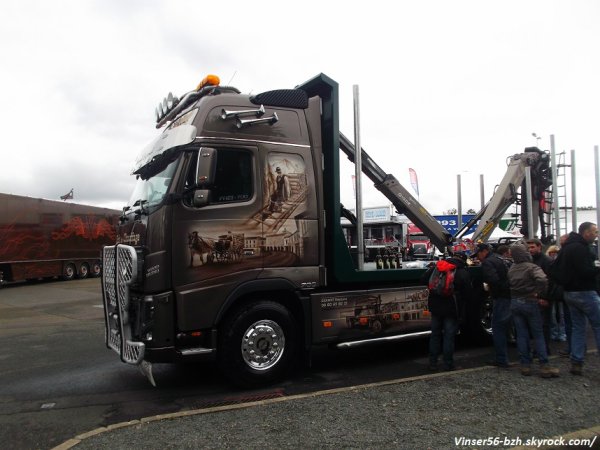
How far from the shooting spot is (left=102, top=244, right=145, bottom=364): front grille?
16.0 feet

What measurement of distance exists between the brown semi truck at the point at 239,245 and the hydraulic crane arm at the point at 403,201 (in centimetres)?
144

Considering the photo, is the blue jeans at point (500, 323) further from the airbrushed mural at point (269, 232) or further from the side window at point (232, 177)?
the side window at point (232, 177)

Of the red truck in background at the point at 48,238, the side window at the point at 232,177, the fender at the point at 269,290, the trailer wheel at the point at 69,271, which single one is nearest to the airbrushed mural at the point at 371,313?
the fender at the point at 269,290

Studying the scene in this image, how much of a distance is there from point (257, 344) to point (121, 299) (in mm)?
1588

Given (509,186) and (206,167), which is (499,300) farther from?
(206,167)

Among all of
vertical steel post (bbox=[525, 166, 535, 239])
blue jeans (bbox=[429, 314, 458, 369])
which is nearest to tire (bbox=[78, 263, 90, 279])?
vertical steel post (bbox=[525, 166, 535, 239])

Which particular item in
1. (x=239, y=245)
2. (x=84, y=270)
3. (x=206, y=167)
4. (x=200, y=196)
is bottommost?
(x=84, y=270)

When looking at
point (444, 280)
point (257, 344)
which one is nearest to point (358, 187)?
point (444, 280)

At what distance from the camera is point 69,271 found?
2445cm

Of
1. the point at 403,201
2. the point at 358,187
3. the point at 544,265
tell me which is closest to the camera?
the point at 358,187

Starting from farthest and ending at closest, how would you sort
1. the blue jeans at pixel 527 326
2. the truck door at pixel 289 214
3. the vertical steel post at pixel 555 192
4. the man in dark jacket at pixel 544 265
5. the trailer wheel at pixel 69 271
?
1. the trailer wheel at pixel 69 271
2. the vertical steel post at pixel 555 192
3. the man in dark jacket at pixel 544 265
4. the blue jeans at pixel 527 326
5. the truck door at pixel 289 214

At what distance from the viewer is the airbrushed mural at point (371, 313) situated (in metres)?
5.84

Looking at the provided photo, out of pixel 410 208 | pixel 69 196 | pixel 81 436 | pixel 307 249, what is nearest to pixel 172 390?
pixel 81 436

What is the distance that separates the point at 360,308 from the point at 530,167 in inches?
188
